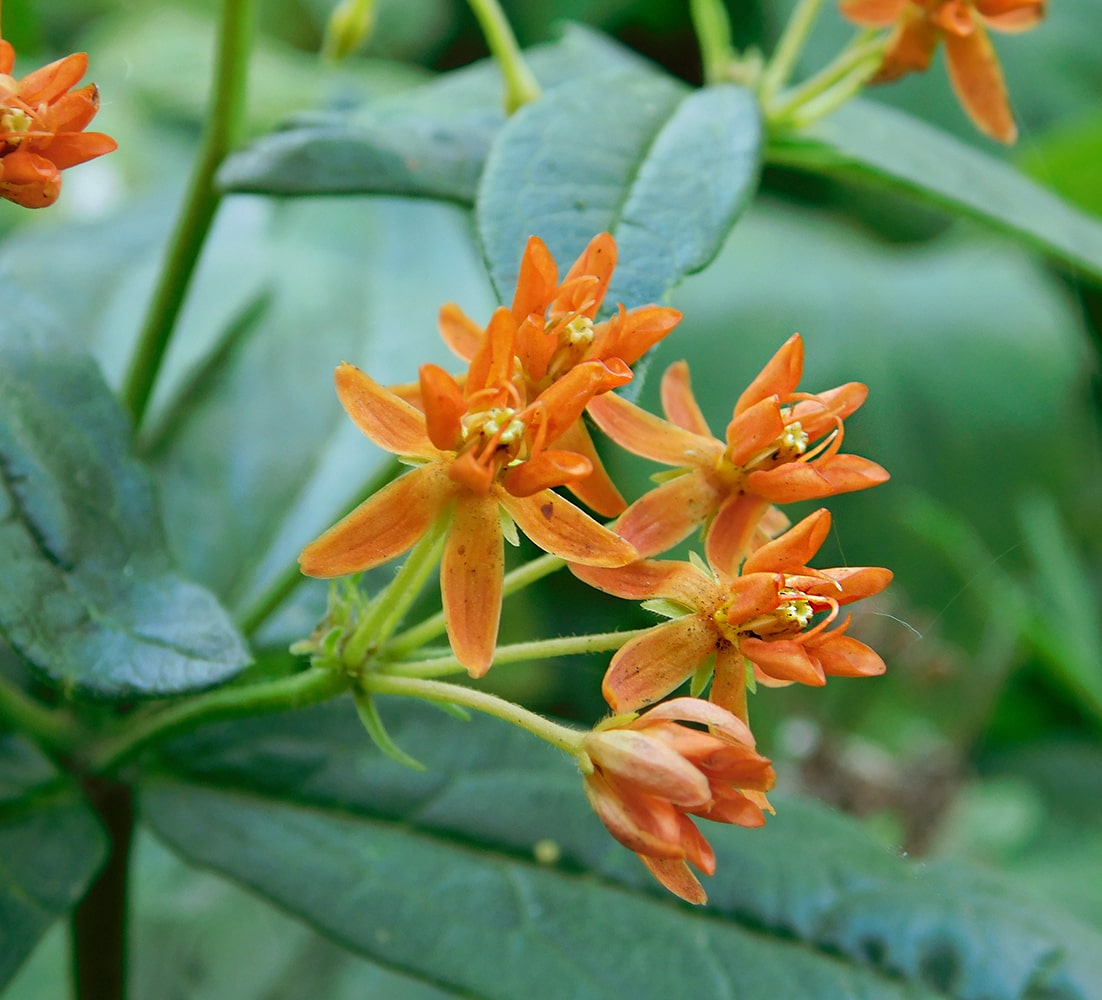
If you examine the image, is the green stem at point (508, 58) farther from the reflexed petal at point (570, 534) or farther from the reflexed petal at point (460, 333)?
the reflexed petal at point (570, 534)

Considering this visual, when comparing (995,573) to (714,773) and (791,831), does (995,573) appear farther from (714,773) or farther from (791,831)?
(714,773)

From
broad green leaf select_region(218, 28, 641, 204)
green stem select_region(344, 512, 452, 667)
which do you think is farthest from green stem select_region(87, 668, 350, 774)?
broad green leaf select_region(218, 28, 641, 204)

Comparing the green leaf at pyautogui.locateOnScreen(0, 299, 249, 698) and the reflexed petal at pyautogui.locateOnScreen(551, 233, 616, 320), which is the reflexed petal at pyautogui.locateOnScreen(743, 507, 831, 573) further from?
the green leaf at pyautogui.locateOnScreen(0, 299, 249, 698)

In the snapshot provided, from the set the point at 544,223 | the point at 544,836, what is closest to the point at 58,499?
the point at 544,223

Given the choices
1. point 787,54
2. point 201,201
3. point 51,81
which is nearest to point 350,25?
point 201,201

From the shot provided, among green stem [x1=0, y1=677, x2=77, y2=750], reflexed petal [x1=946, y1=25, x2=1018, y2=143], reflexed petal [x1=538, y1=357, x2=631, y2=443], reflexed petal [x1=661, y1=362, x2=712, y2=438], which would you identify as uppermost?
reflexed petal [x1=946, y1=25, x2=1018, y2=143]

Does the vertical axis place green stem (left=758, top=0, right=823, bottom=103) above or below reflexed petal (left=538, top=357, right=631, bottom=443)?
above

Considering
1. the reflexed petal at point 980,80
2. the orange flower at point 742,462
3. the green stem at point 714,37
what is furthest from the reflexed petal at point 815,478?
the green stem at point 714,37
